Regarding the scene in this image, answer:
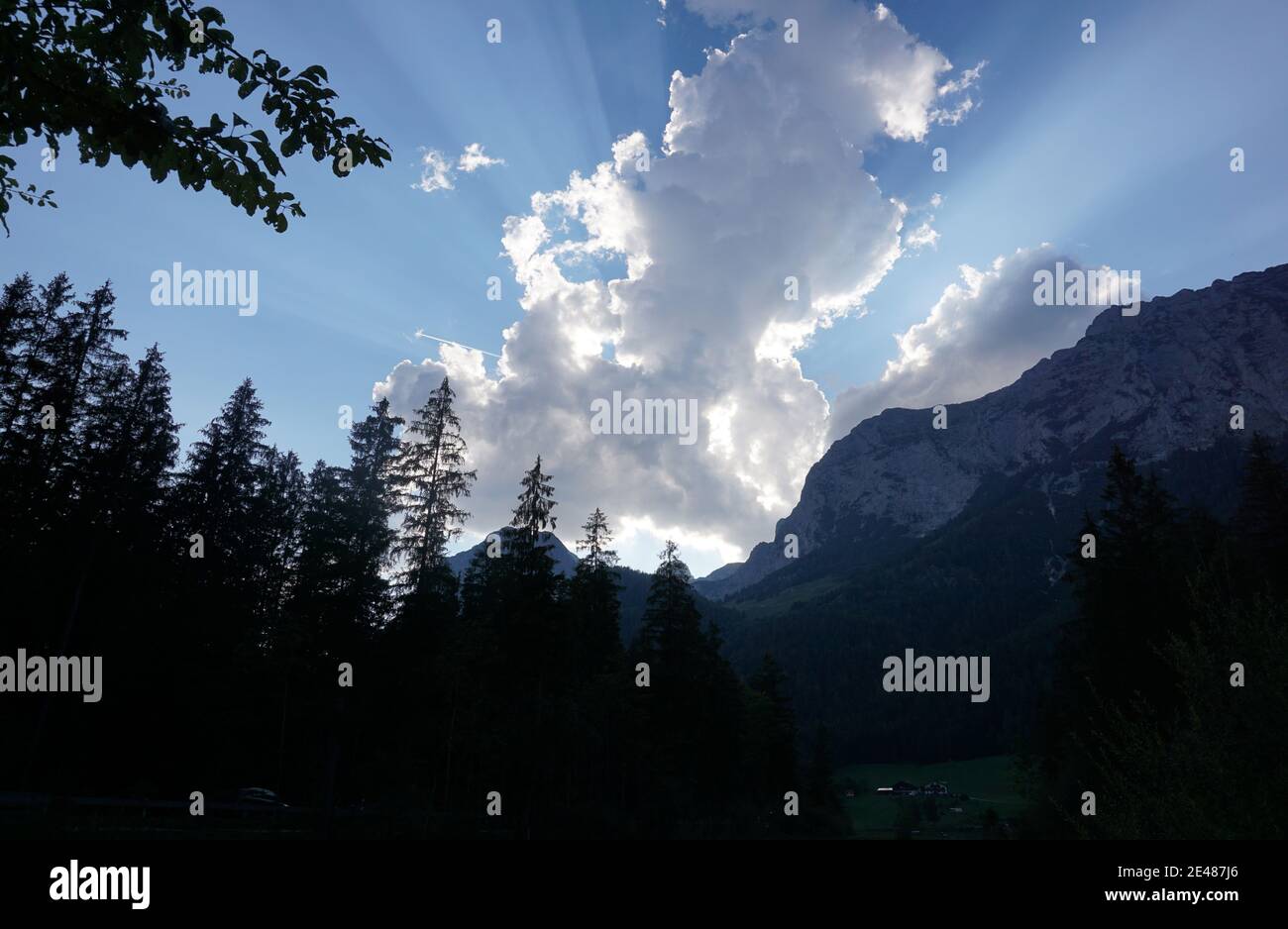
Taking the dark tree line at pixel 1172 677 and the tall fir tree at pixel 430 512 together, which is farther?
the tall fir tree at pixel 430 512

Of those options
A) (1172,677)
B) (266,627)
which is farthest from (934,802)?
(266,627)

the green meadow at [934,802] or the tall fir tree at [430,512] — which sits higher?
the tall fir tree at [430,512]

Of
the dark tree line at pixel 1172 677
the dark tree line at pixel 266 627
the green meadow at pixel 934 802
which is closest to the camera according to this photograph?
the dark tree line at pixel 1172 677

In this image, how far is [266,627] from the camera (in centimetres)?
3753

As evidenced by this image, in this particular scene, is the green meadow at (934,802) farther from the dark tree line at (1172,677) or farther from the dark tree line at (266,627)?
the dark tree line at (266,627)

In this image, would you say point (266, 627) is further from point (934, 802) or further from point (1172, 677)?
point (934, 802)

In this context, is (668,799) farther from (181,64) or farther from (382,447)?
(181,64)

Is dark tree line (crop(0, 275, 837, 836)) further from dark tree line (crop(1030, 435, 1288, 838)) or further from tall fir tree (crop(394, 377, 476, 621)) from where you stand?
dark tree line (crop(1030, 435, 1288, 838))

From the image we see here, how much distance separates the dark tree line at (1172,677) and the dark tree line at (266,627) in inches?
933

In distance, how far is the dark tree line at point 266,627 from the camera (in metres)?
28.7

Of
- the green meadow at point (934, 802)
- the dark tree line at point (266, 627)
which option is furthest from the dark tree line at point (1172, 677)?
the green meadow at point (934, 802)

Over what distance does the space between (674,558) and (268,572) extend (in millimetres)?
27605

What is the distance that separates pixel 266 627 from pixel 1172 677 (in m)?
45.5

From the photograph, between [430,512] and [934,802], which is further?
[934,802]
